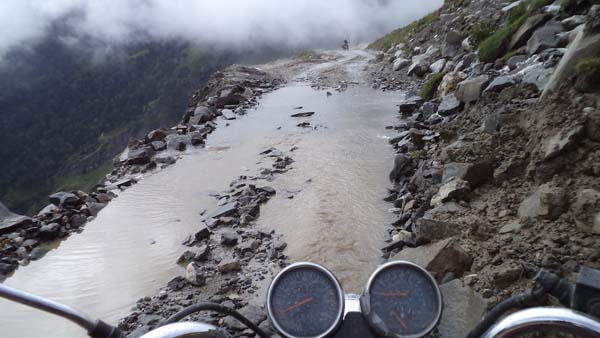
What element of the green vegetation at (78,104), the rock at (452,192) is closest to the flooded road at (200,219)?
the rock at (452,192)

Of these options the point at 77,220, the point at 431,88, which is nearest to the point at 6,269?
the point at 77,220

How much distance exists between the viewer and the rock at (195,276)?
5.96 meters

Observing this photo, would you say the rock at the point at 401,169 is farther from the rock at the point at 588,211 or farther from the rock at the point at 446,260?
the rock at the point at 588,211

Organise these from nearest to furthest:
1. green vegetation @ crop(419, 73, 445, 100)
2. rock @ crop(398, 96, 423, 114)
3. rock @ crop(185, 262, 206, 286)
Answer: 1. rock @ crop(185, 262, 206, 286)
2. rock @ crop(398, 96, 423, 114)
3. green vegetation @ crop(419, 73, 445, 100)

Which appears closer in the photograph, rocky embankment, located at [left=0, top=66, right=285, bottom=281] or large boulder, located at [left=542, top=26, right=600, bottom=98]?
large boulder, located at [left=542, top=26, right=600, bottom=98]

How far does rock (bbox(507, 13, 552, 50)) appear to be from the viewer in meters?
10.1

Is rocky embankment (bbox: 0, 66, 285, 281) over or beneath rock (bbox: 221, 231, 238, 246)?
over

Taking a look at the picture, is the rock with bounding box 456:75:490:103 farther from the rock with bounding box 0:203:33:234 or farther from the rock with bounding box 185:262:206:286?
the rock with bounding box 0:203:33:234

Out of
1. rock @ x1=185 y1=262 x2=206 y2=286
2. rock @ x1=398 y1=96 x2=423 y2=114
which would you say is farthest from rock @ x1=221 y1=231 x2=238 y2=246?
rock @ x1=398 y1=96 x2=423 y2=114

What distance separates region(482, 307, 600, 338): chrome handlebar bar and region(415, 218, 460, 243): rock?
330 centimetres

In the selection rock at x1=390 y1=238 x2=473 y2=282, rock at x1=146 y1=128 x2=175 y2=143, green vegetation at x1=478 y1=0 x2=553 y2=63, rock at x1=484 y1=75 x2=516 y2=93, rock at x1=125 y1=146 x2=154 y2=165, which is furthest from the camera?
rock at x1=146 y1=128 x2=175 y2=143

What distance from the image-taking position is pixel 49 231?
8.51 metres

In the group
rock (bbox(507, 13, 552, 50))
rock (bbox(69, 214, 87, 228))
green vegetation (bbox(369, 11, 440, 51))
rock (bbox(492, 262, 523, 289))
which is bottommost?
rock (bbox(69, 214, 87, 228))

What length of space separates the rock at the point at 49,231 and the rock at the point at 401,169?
7.85 metres
